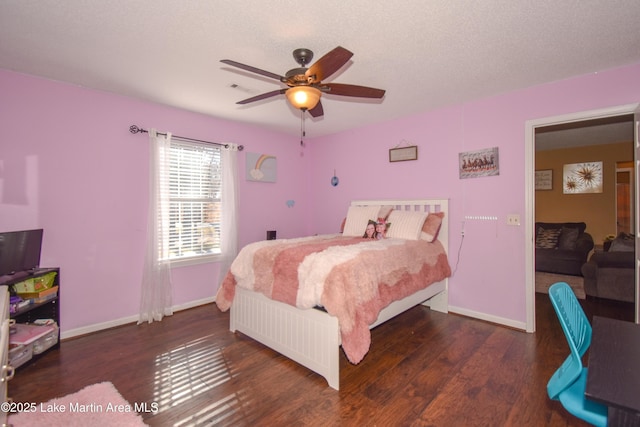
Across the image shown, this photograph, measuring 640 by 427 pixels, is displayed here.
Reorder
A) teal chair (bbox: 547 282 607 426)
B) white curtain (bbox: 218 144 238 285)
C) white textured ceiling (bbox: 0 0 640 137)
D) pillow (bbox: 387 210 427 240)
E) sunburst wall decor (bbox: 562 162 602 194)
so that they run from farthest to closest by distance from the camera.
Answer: sunburst wall decor (bbox: 562 162 602 194) < white curtain (bbox: 218 144 238 285) < pillow (bbox: 387 210 427 240) < white textured ceiling (bbox: 0 0 640 137) < teal chair (bbox: 547 282 607 426)

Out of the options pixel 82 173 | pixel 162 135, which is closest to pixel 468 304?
pixel 162 135

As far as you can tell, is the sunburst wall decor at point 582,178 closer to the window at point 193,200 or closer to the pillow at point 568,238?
the pillow at point 568,238

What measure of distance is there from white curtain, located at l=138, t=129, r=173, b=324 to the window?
112mm

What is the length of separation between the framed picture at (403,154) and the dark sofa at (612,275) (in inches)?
102

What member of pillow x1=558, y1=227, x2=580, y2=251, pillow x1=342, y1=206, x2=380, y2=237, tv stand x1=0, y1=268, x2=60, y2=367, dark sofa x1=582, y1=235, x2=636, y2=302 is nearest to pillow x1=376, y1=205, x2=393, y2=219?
pillow x1=342, y1=206, x2=380, y2=237

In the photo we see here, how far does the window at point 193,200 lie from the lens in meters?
3.45

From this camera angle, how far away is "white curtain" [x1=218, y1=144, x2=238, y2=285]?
150 inches

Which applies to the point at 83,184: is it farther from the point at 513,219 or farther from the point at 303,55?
the point at 513,219

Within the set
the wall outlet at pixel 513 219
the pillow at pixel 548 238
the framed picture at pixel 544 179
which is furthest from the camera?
the framed picture at pixel 544 179

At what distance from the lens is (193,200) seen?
11.8ft

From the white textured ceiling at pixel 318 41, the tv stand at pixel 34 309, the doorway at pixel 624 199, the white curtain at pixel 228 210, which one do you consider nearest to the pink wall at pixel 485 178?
the white textured ceiling at pixel 318 41

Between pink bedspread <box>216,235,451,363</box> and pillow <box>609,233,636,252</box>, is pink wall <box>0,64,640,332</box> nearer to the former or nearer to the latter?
pink bedspread <box>216,235,451,363</box>

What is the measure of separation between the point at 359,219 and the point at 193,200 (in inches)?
81.2

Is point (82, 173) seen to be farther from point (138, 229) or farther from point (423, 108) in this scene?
point (423, 108)
